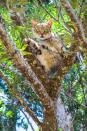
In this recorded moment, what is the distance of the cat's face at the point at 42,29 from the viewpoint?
15.5 ft

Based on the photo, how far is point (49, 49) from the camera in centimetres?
455

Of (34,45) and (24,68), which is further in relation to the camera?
(34,45)

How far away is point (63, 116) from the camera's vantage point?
5.10 metres

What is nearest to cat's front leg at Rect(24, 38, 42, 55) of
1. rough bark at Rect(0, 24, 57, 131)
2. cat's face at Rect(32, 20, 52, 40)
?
cat's face at Rect(32, 20, 52, 40)

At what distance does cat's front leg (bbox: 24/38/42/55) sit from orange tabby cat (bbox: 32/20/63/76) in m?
0.06

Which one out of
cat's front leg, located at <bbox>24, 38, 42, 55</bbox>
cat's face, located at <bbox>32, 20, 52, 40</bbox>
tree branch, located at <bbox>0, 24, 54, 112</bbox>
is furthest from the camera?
cat's face, located at <bbox>32, 20, 52, 40</bbox>

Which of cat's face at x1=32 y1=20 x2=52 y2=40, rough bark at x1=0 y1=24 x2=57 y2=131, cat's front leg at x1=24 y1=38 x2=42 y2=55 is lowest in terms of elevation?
rough bark at x1=0 y1=24 x2=57 y2=131

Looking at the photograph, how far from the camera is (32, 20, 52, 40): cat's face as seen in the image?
472 centimetres

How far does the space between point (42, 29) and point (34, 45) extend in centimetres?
72

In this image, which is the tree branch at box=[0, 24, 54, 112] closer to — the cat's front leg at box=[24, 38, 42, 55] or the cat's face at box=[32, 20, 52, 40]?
the cat's front leg at box=[24, 38, 42, 55]

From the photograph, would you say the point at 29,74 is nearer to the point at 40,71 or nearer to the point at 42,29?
the point at 40,71

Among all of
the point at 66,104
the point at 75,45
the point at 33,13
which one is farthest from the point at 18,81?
the point at 75,45

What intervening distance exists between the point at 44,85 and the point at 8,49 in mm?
813

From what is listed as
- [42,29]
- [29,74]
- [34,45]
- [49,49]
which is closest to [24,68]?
[29,74]
